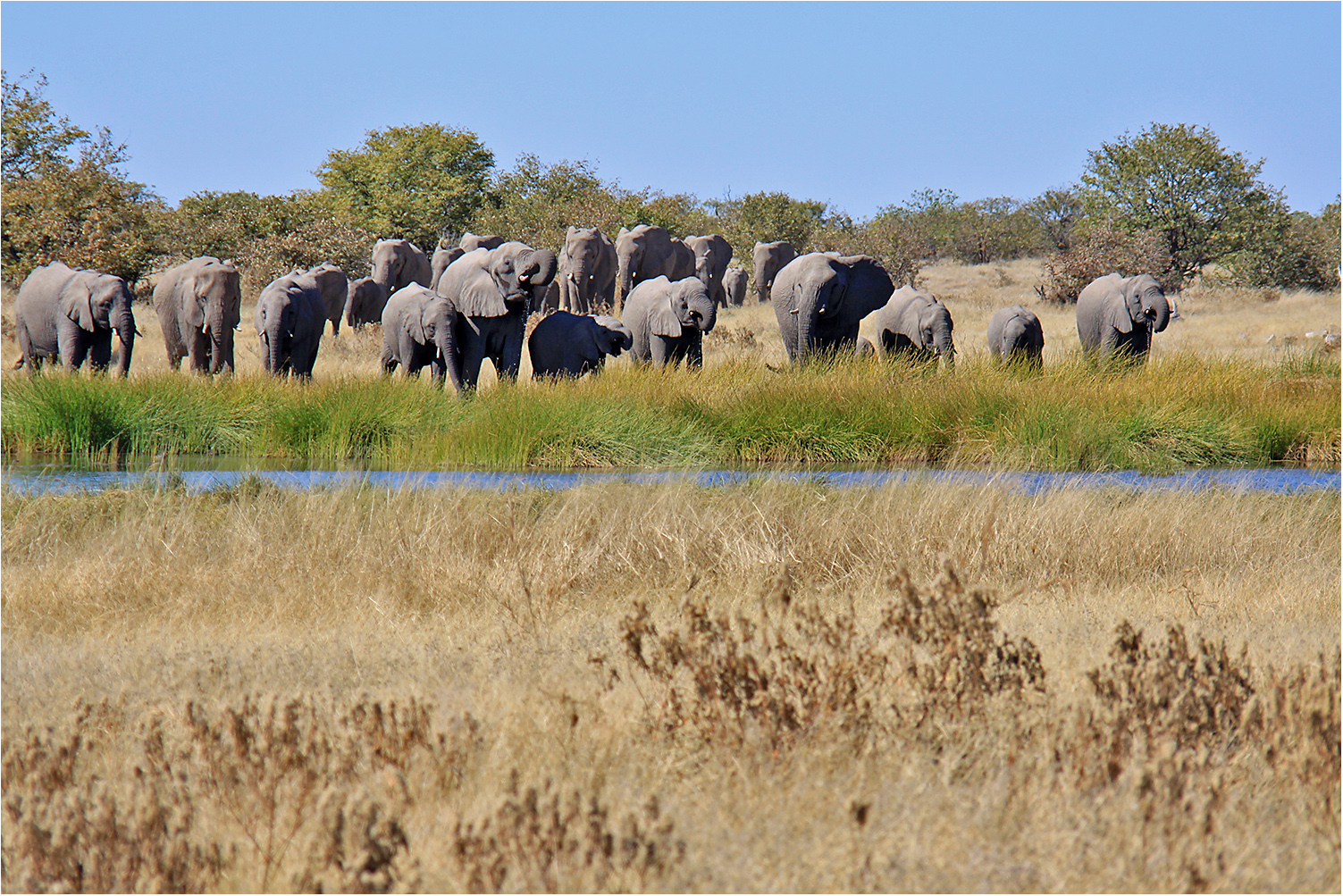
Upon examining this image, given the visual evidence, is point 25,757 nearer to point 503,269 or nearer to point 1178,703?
point 1178,703

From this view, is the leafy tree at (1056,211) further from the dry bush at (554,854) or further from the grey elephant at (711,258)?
the dry bush at (554,854)

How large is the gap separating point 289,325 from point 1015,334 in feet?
31.1

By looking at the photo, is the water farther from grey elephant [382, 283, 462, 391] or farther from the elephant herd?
the elephant herd

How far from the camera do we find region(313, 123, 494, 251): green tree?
143 ft

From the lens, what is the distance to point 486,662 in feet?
15.2

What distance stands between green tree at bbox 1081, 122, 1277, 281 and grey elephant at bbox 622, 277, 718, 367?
95.9 feet

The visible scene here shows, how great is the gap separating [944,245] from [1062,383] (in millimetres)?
48071

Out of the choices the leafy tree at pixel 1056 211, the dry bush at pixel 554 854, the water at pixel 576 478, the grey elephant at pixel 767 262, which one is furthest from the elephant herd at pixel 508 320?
the leafy tree at pixel 1056 211

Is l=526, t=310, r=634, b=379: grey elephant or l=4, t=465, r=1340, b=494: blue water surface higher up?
l=526, t=310, r=634, b=379: grey elephant

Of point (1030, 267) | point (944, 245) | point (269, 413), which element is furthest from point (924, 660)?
point (944, 245)

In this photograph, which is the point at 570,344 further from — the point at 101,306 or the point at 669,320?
the point at 101,306

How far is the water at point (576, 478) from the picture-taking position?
7.32 metres

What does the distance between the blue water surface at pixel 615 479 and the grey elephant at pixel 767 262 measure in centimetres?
2871

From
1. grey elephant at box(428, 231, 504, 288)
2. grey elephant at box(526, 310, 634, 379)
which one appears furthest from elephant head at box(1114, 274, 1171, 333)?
grey elephant at box(428, 231, 504, 288)
